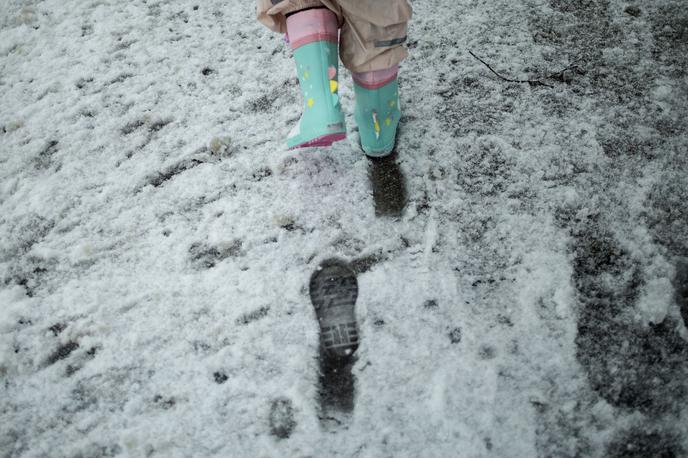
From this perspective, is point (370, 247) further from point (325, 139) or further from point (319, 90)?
point (319, 90)

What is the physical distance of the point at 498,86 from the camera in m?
1.64

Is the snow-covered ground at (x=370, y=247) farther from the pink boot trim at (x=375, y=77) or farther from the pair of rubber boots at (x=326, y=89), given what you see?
the pink boot trim at (x=375, y=77)

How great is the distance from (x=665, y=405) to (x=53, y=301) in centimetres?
168

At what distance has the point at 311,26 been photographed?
3.58 ft

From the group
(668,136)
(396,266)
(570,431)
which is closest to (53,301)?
(396,266)

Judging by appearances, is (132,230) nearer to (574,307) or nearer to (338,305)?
(338,305)

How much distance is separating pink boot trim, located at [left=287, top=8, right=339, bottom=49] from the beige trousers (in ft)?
0.05

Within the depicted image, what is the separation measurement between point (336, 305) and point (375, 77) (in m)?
0.66

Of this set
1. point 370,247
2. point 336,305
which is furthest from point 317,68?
point 336,305

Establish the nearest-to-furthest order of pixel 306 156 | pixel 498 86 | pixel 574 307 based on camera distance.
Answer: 1. pixel 574 307
2. pixel 306 156
3. pixel 498 86

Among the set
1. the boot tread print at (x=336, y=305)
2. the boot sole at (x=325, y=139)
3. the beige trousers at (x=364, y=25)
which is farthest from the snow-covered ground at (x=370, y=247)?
the beige trousers at (x=364, y=25)

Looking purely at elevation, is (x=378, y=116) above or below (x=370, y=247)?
above

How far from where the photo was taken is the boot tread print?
3.77 ft

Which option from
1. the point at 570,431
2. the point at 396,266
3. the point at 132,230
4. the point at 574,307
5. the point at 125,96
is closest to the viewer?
the point at 570,431
